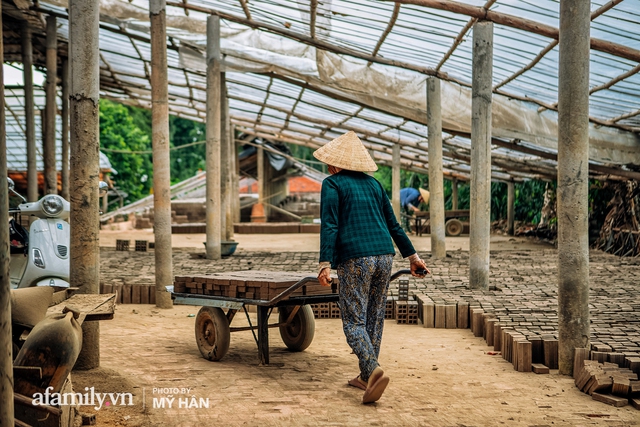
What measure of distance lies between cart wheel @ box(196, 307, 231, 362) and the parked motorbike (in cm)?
199

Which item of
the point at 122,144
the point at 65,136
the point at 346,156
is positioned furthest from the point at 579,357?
the point at 122,144

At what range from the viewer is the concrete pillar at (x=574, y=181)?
5645 millimetres

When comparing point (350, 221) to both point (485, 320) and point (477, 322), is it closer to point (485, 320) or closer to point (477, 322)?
point (485, 320)

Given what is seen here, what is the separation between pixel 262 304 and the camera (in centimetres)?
561

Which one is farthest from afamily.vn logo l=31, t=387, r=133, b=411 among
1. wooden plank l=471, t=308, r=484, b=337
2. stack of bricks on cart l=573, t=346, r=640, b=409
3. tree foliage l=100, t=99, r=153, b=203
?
tree foliage l=100, t=99, r=153, b=203

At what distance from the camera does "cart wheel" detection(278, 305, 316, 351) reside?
21.1 ft

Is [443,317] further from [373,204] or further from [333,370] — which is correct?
[373,204]

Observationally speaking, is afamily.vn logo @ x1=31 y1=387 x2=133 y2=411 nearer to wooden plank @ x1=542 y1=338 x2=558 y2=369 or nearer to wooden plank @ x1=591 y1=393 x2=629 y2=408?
wooden plank @ x1=591 y1=393 x2=629 y2=408

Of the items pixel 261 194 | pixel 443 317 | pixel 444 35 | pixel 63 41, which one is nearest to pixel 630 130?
pixel 444 35

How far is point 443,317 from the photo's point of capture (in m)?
7.97

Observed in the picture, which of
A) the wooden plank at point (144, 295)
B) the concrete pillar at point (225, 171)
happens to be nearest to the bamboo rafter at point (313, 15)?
the concrete pillar at point (225, 171)

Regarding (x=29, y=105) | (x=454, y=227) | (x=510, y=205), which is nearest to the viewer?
(x=29, y=105)

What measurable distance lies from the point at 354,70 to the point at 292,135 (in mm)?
13251

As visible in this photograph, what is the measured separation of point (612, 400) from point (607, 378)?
0.22 m
